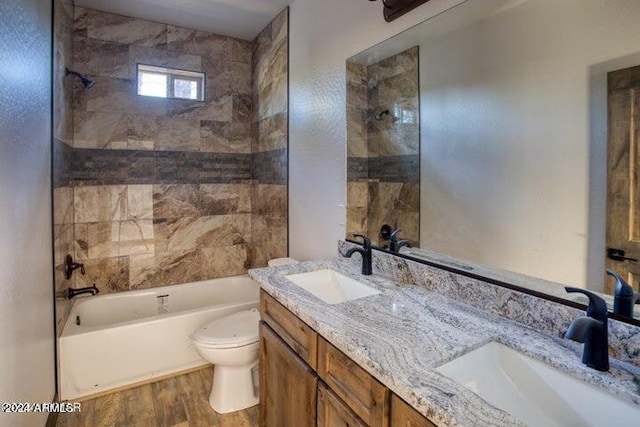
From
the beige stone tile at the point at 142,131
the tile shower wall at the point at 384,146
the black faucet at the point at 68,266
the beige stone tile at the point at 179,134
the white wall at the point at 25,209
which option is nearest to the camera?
the white wall at the point at 25,209

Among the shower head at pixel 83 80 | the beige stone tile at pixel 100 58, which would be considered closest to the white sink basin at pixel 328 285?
the shower head at pixel 83 80

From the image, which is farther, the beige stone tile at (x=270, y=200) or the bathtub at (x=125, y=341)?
the beige stone tile at (x=270, y=200)

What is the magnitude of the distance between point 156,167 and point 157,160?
0.22 feet

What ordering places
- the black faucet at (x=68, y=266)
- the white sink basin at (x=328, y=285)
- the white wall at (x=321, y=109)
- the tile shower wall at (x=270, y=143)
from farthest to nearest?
the tile shower wall at (x=270, y=143) < the black faucet at (x=68, y=266) < the white wall at (x=321, y=109) < the white sink basin at (x=328, y=285)

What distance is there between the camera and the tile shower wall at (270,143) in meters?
2.86

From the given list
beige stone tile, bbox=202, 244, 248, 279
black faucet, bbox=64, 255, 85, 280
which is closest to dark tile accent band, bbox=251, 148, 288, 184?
beige stone tile, bbox=202, 244, 248, 279

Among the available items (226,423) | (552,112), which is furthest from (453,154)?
(226,423)

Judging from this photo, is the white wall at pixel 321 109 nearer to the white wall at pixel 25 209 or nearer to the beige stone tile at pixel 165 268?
the beige stone tile at pixel 165 268

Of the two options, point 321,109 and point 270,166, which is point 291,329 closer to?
point 321,109

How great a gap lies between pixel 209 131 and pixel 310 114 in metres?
1.42

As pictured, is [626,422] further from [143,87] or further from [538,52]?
[143,87]

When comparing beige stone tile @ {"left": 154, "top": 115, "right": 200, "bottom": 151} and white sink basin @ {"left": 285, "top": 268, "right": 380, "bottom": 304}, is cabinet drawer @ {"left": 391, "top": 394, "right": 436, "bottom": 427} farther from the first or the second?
beige stone tile @ {"left": 154, "top": 115, "right": 200, "bottom": 151}

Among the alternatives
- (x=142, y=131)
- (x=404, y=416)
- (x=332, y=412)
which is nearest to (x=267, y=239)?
(x=142, y=131)

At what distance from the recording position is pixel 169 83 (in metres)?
3.23
